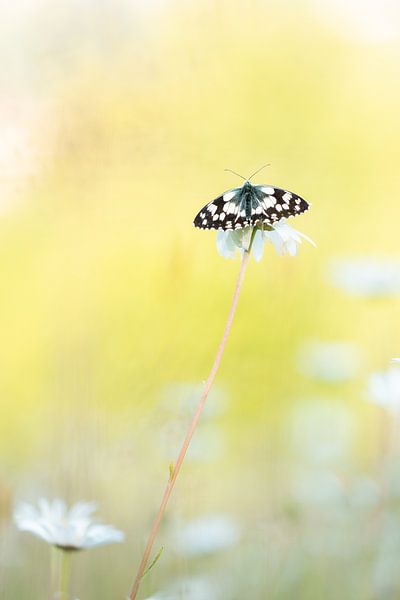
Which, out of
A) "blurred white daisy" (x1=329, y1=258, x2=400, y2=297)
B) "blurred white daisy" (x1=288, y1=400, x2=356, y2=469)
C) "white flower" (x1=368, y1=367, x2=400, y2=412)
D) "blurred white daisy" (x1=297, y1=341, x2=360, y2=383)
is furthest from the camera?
"blurred white daisy" (x1=297, y1=341, x2=360, y2=383)

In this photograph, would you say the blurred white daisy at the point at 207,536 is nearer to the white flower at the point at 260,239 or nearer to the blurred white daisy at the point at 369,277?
the blurred white daisy at the point at 369,277

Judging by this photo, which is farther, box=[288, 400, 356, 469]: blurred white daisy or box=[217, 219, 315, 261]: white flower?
box=[288, 400, 356, 469]: blurred white daisy

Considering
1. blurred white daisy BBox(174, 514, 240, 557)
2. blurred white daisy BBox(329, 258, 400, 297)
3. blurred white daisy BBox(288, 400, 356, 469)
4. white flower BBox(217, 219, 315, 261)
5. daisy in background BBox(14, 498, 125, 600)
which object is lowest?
daisy in background BBox(14, 498, 125, 600)

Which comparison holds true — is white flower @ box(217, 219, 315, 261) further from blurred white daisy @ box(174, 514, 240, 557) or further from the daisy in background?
blurred white daisy @ box(174, 514, 240, 557)

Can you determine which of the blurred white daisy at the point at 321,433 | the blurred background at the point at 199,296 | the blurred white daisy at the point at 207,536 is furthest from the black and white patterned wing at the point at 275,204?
the blurred white daisy at the point at 321,433

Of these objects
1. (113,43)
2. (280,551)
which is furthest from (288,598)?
(113,43)

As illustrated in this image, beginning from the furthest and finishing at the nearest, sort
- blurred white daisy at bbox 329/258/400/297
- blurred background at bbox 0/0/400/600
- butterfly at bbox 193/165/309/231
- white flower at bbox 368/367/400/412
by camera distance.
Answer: blurred white daisy at bbox 329/258/400/297 < blurred background at bbox 0/0/400/600 < white flower at bbox 368/367/400/412 < butterfly at bbox 193/165/309/231

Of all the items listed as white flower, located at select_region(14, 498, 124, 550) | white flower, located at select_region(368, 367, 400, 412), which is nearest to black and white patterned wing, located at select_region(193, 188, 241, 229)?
white flower, located at select_region(14, 498, 124, 550)
